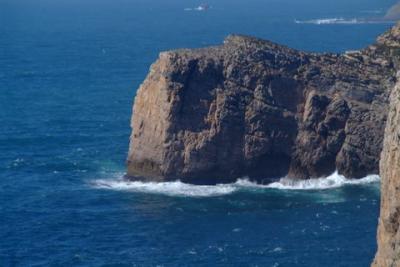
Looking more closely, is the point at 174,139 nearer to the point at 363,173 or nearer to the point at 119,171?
the point at 119,171

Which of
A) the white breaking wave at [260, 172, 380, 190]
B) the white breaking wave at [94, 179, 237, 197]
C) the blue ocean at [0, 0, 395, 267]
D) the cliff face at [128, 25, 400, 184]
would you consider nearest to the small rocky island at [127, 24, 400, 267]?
the cliff face at [128, 25, 400, 184]

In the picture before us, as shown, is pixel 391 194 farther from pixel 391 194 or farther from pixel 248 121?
pixel 248 121

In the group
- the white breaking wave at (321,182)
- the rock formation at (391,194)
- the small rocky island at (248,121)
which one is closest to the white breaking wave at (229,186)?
the white breaking wave at (321,182)

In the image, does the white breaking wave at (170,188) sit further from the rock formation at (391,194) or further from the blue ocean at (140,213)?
the rock formation at (391,194)

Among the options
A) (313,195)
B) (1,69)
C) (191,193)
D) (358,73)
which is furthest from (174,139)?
(1,69)

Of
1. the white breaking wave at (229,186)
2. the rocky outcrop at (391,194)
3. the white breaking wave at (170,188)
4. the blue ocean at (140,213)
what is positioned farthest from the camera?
the white breaking wave at (229,186)

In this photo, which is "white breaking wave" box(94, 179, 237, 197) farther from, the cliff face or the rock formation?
the rock formation
